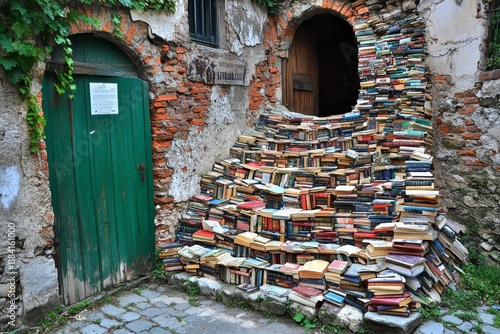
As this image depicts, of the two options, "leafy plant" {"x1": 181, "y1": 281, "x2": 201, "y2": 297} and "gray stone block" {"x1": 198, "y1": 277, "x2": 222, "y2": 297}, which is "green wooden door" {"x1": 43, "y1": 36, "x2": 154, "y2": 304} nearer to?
"leafy plant" {"x1": 181, "y1": 281, "x2": 201, "y2": 297}

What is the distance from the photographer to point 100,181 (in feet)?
14.1

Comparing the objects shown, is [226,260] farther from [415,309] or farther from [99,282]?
[415,309]

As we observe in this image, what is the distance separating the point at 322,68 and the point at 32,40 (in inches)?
274

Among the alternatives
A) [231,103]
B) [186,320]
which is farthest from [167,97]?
[186,320]

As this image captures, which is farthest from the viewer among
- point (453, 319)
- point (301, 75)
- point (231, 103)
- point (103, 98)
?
point (301, 75)

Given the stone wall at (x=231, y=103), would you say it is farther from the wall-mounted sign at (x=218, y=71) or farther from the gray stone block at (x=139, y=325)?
the gray stone block at (x=139, y=325)

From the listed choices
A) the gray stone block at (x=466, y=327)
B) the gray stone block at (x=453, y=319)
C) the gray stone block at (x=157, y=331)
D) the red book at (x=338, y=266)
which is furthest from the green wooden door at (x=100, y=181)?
the gray stone block at (x=466, y=327)

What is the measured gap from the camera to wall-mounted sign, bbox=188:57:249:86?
519cm

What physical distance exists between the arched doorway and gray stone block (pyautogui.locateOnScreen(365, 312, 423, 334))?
420cm

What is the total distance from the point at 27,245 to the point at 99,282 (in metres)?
1.00

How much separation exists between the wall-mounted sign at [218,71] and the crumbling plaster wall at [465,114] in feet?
8.26

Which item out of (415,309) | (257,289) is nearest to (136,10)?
(257,289)

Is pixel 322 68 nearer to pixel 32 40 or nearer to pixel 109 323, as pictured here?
pixel 32 40

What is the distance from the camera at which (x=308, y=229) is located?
445 centimetres
